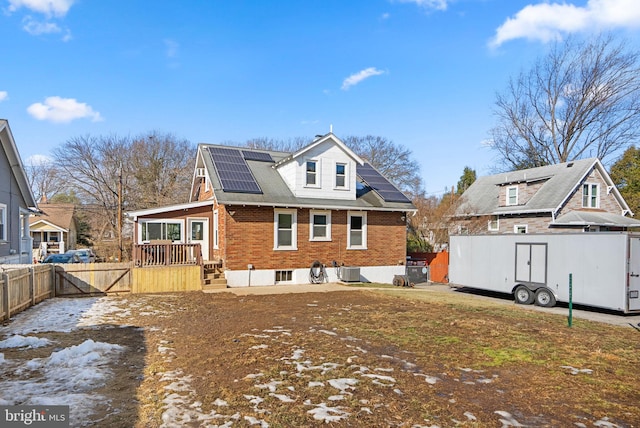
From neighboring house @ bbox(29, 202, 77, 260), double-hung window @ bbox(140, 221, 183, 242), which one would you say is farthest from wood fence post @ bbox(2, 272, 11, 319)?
neighboring house @ bbox(29, 202, 77, 260)

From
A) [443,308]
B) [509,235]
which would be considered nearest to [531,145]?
[509,235]

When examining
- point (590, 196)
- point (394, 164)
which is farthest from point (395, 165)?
point (590, 196)

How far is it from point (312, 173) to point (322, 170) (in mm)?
528

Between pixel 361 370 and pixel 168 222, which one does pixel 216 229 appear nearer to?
pixel 168 222

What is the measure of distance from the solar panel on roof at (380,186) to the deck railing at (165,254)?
9649mm

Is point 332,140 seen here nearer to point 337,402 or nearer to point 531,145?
point 337,402

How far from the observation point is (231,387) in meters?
5.20

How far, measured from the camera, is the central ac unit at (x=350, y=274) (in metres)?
17.9

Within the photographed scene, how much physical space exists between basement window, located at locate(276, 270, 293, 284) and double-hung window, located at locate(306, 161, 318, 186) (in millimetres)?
4306

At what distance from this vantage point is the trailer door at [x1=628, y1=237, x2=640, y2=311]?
39.0 feet

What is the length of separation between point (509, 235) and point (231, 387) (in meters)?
13.4

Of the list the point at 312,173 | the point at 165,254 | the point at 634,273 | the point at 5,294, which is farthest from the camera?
the point at 312,173

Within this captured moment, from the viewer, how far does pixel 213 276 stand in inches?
627

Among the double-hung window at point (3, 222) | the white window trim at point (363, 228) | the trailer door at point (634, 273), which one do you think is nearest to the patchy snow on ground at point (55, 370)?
the double-hung window at point (3, 222)
